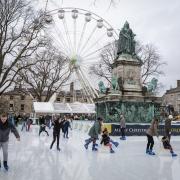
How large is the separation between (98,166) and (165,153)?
437 centimetres

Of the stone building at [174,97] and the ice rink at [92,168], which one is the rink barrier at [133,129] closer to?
the ice rink at [92,168]

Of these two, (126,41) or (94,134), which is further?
(126,41)

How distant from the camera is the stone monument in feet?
82.8

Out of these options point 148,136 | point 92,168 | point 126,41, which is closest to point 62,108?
point 126,41

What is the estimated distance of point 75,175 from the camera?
8.46m

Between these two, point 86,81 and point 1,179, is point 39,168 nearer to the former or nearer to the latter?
point 1,179

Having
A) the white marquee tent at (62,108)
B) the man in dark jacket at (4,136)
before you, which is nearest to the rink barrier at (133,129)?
the man in dark jacket at (4,136)

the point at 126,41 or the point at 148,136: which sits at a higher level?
the point at 126,41

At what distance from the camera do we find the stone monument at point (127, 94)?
82.8 feet

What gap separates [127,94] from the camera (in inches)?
1005

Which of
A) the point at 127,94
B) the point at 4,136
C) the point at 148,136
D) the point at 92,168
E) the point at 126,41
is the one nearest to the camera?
the point at 4,136

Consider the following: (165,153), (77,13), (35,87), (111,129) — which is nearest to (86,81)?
(77,13)

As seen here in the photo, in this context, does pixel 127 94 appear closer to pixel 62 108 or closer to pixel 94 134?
pixel 94 134

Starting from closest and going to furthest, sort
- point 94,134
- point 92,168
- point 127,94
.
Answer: point 92,168, point 94,134, point 127,94
